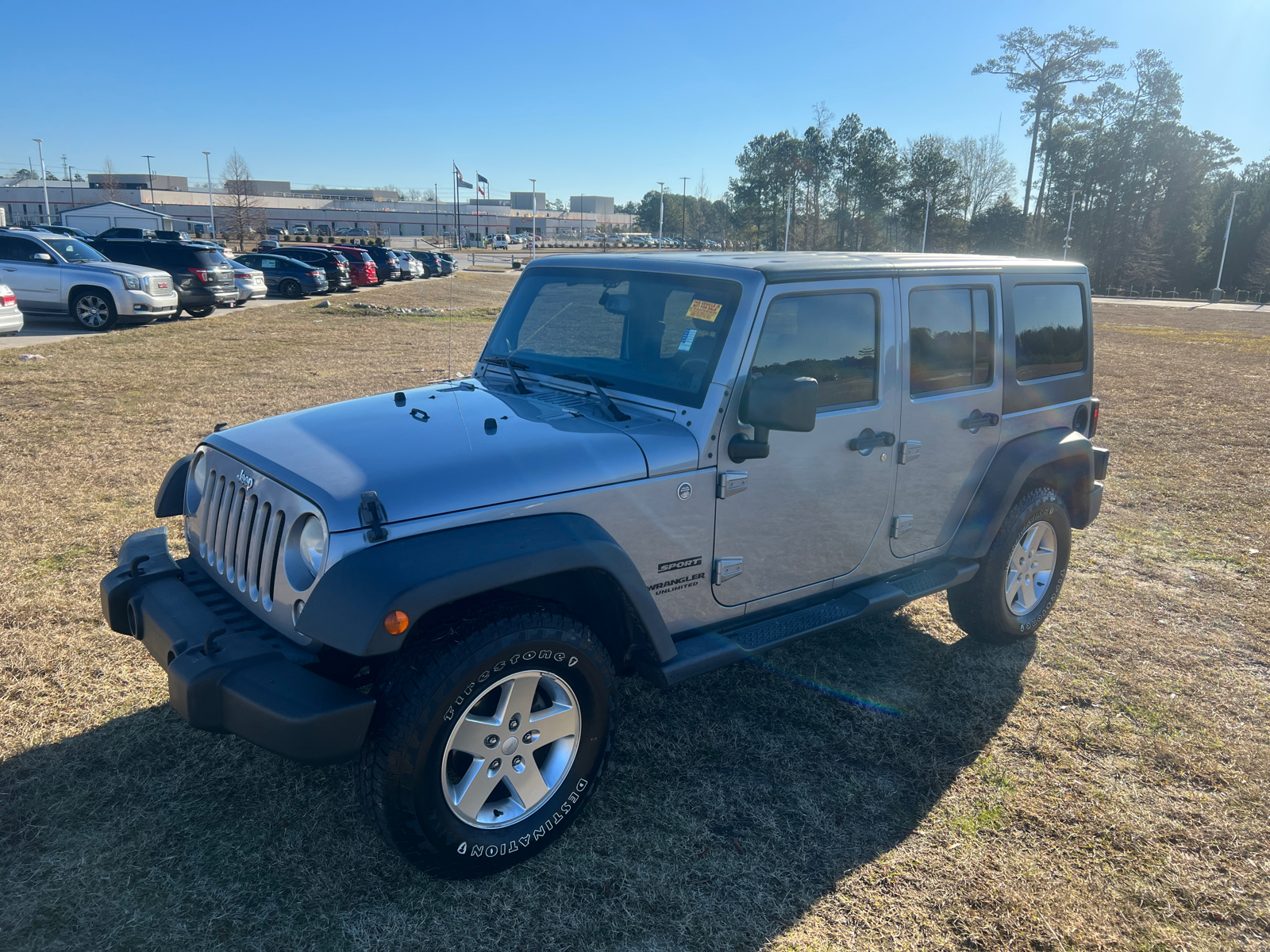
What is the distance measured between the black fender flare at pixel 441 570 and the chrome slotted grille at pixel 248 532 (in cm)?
27

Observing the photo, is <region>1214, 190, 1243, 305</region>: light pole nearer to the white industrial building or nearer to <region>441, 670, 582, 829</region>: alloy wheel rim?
<region>441, 670, 582, 829</region>: alloy wheel rim

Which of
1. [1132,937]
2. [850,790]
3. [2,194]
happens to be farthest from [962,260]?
[2,194]

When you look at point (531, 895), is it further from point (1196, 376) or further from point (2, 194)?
point (2, 194)

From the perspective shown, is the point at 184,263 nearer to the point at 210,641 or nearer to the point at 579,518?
the point at 210,641

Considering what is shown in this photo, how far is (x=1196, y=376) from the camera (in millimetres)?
15602

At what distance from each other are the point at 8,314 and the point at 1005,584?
14838 millimetres

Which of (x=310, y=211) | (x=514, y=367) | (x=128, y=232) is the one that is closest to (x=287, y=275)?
(x=128, y=232)

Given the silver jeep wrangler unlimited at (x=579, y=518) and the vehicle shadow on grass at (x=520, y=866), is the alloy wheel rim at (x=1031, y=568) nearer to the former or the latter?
the silver jeep wrangler unlimited at (x=579, y=518)

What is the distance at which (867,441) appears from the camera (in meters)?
3.64

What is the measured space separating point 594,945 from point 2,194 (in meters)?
122

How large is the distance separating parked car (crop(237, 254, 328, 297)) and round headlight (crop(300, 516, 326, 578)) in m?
27.9

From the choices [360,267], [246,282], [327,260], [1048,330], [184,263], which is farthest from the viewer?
[360,267]

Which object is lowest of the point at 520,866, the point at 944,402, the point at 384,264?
the point at 520,866

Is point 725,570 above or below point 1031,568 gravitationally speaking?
above
